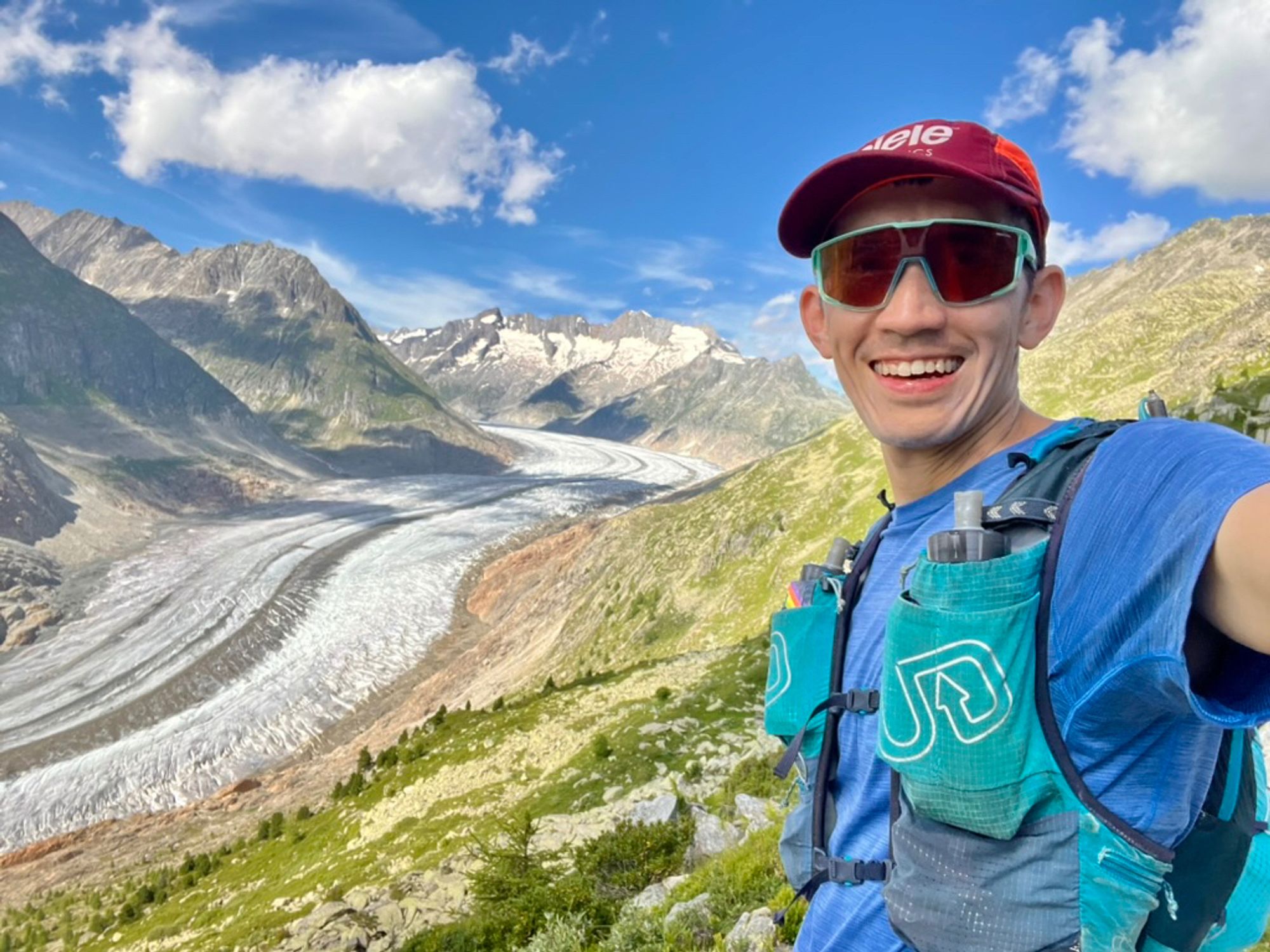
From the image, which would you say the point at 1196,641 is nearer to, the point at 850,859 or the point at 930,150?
the point at 850,859

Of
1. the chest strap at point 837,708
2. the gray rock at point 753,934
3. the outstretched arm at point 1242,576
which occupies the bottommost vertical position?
the gray rock at point 753,934

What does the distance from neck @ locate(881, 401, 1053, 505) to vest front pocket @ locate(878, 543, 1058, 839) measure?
29.4 inches

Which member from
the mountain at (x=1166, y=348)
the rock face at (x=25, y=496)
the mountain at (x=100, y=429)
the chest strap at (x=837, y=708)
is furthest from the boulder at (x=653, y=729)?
the rock face at (x=25, y=496)

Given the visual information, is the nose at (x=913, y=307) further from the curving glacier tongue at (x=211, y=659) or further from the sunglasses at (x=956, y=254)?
the curving glacier tongue at (x=211, y=659)

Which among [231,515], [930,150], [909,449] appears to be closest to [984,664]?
[909,449]

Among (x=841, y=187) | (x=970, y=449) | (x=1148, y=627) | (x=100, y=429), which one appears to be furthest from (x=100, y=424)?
(x=1148, y=627)

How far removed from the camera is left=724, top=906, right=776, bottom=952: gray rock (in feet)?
20.3

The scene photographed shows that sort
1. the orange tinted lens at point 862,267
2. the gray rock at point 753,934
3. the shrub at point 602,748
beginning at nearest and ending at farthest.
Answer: the orange tinted lens at point 862,267 → the gray rock at point 753,934 → the shrub at point 602,748

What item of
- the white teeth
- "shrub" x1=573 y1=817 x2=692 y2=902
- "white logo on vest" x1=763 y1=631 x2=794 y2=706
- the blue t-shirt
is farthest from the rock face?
→ the blue t-shirt

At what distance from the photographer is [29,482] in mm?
96250

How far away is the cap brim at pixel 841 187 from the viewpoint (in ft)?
7.78

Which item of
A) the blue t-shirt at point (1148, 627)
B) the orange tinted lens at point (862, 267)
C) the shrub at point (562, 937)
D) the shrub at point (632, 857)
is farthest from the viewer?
the shrub at point (632, 857)

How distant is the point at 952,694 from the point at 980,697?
7 cm

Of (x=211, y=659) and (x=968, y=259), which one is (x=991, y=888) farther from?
(x=211, y=659)
